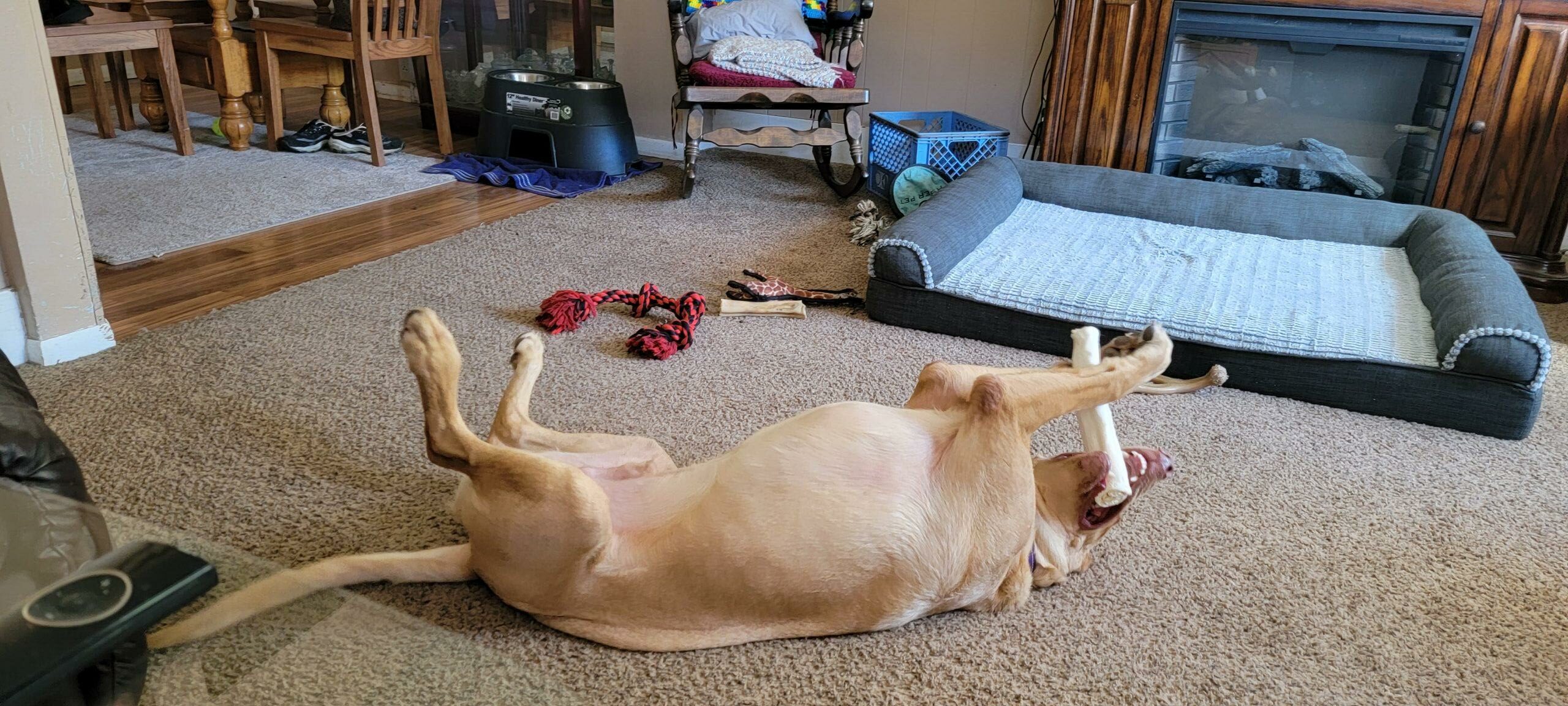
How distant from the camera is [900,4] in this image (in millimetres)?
3740

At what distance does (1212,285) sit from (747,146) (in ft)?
6.97

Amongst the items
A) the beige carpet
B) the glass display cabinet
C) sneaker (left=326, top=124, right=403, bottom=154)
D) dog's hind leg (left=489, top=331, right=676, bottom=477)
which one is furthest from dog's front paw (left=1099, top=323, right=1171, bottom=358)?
the glass display cabinet

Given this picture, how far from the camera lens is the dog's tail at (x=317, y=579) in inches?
27.8

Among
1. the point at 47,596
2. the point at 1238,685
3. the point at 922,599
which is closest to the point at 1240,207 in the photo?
the point at 1238,685

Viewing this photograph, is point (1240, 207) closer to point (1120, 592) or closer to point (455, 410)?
point (1120, 592)

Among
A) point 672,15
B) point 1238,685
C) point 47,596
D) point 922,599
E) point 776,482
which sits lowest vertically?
point 1238,685

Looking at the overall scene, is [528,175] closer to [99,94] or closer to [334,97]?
[334,97]

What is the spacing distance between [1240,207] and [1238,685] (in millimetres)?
1865

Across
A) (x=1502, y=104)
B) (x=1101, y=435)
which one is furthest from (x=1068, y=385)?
(x=1502, y=104)

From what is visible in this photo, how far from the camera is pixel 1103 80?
10.3 feet

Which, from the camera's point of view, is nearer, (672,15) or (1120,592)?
(1120,592)

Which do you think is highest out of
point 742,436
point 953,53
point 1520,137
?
point 953,53

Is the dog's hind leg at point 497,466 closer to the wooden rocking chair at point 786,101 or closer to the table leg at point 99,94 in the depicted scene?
the wooden rocking chair at point 786,101

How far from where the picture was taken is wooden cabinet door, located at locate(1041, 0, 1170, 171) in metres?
3.08
